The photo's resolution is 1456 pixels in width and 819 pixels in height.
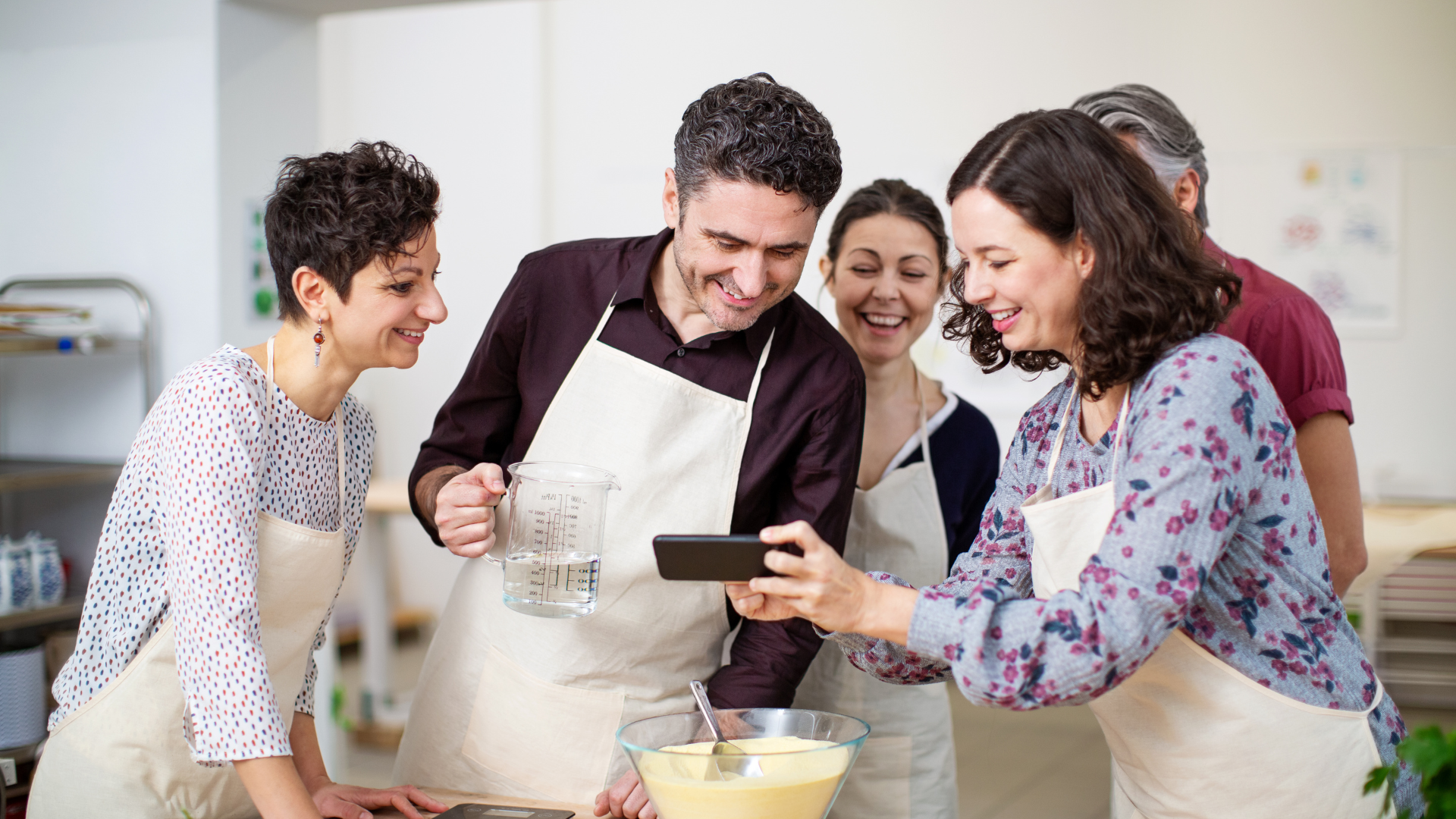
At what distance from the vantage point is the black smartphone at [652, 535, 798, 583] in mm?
1139

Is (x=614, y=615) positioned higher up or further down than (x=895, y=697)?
higher up

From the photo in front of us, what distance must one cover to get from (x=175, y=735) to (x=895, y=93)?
4.41m

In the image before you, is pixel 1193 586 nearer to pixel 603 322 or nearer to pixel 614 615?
pixel 614 615

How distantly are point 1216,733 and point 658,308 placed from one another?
983 mm

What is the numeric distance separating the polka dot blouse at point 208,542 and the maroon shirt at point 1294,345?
52.8 inches

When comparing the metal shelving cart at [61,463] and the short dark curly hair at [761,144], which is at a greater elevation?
the short dark curly hair at [761,144]

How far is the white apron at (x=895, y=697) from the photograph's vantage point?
2.02 m

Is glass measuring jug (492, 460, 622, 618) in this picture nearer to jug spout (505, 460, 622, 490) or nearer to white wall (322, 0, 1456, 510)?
jug spout (505, 460, 622, 490)

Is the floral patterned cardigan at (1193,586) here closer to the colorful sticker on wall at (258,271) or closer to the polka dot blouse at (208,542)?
the polka dot blouse at (208,542)

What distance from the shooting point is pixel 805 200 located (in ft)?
5.13

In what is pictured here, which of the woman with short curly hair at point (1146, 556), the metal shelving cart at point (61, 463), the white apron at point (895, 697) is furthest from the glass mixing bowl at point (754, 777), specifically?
the metal shelving cart at point (61, 463)

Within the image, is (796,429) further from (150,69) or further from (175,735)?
(150,69)

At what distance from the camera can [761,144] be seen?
154 cm

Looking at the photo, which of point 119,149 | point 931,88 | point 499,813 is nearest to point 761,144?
point 499,813
